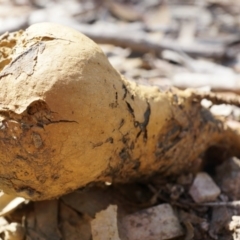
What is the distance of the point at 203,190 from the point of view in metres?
1.78

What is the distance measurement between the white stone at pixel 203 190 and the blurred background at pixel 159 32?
1.99 feet

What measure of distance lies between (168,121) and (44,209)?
552mm

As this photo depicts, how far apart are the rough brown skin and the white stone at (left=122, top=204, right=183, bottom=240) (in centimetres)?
16

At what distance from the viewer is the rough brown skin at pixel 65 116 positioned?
50.8 inches

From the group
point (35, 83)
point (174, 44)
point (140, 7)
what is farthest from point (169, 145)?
point (140, 7)

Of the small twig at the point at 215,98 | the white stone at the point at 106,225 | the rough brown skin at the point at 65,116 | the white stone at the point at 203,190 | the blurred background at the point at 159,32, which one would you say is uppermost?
the rough brown skin at the point at 65,116

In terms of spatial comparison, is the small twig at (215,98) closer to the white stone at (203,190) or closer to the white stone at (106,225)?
the white stone at (203,190)

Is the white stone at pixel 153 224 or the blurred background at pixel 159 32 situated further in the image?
the blurred background at pixel 159 32

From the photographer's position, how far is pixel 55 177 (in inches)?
54.9

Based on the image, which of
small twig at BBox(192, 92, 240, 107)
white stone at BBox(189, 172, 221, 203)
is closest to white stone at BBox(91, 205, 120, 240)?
white stone at BBox(189, 172, 221, 203)

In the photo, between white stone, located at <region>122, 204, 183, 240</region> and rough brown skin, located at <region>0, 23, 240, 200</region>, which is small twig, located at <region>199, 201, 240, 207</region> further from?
rough brown skin, located at <region>0, 23, 240, 200</region>

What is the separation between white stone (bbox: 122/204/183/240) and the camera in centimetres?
160

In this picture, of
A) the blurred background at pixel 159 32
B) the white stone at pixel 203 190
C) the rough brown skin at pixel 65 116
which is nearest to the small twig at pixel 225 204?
the white stone at pixel 203 190

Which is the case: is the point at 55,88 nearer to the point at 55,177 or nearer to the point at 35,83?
the point at 35,83
